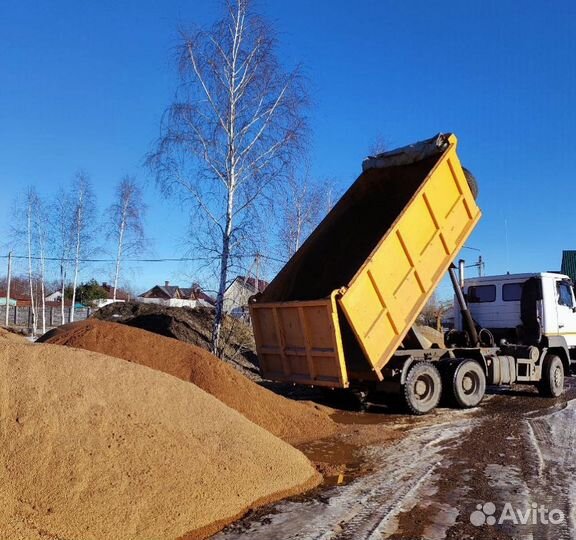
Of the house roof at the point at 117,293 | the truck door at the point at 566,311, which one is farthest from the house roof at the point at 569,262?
the house roof at the point at 117,293

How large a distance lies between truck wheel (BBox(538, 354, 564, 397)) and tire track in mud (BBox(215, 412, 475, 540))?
21.3 ft

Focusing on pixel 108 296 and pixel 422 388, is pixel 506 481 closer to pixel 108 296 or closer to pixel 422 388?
pixel 422 388

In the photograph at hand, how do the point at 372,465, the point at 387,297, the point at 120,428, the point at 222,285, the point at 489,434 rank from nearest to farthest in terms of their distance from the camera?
the point at 120,428 → the point at 372,465 → the point at 489,434 → the point at 387,297 → the point at 222,285

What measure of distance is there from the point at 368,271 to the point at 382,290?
471 mm

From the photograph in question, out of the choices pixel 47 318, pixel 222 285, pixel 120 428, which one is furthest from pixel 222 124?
pixel 47 318

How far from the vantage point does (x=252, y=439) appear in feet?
21.0

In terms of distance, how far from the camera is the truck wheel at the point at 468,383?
36.2 feet

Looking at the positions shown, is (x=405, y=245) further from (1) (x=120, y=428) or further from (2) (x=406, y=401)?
(1) (x=120, y=428)

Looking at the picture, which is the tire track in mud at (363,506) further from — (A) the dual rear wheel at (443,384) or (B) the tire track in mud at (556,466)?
(A) the dual rear wheel at (443,384)

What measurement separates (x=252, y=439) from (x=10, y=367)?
2517mm

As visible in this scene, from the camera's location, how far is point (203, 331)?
18.5m

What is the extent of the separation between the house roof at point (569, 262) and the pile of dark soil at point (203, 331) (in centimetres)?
2165

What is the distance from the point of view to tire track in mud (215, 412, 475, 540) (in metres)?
4.69

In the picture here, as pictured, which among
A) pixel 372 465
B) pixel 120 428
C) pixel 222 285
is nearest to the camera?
pixel 120 428
